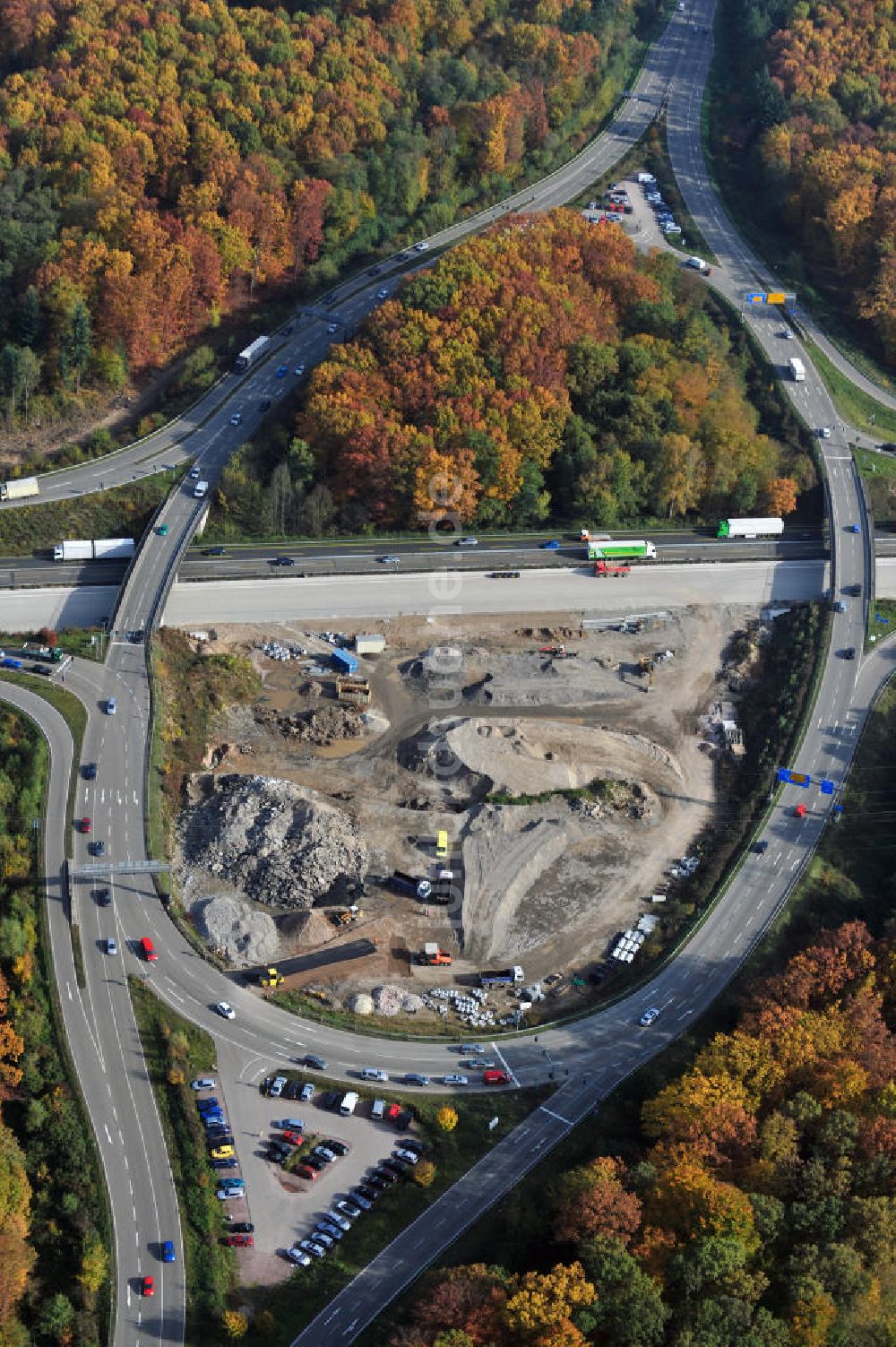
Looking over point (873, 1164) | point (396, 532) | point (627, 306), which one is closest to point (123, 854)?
point (396, 532)

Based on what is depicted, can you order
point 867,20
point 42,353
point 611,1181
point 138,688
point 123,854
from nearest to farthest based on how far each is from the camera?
Answer: point 611,1181, point 123,854, point 138,688, point 42,353, point 867,20

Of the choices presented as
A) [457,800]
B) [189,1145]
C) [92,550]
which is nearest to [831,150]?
[457,800]

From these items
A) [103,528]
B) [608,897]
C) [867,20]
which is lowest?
[608,897]

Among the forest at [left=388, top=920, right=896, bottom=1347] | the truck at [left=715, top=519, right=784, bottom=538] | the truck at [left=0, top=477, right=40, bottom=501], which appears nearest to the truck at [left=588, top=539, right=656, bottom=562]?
the truck at [left=715, top=519, right=784, bottom=538]

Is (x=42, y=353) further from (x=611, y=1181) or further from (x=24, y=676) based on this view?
(x=611, y=1181)

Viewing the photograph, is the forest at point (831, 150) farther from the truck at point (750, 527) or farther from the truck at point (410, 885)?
the truck at point (410, 885)

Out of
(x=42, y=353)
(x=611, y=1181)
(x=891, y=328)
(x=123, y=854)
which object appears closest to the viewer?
(x=611, y=1181)

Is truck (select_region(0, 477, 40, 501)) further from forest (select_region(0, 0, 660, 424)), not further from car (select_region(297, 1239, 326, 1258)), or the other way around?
car (select_region(297, 1239, 326, 1258))

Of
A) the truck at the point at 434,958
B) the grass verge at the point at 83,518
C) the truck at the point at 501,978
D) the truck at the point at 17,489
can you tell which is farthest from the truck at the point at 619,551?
the truck at the point at 17,489
